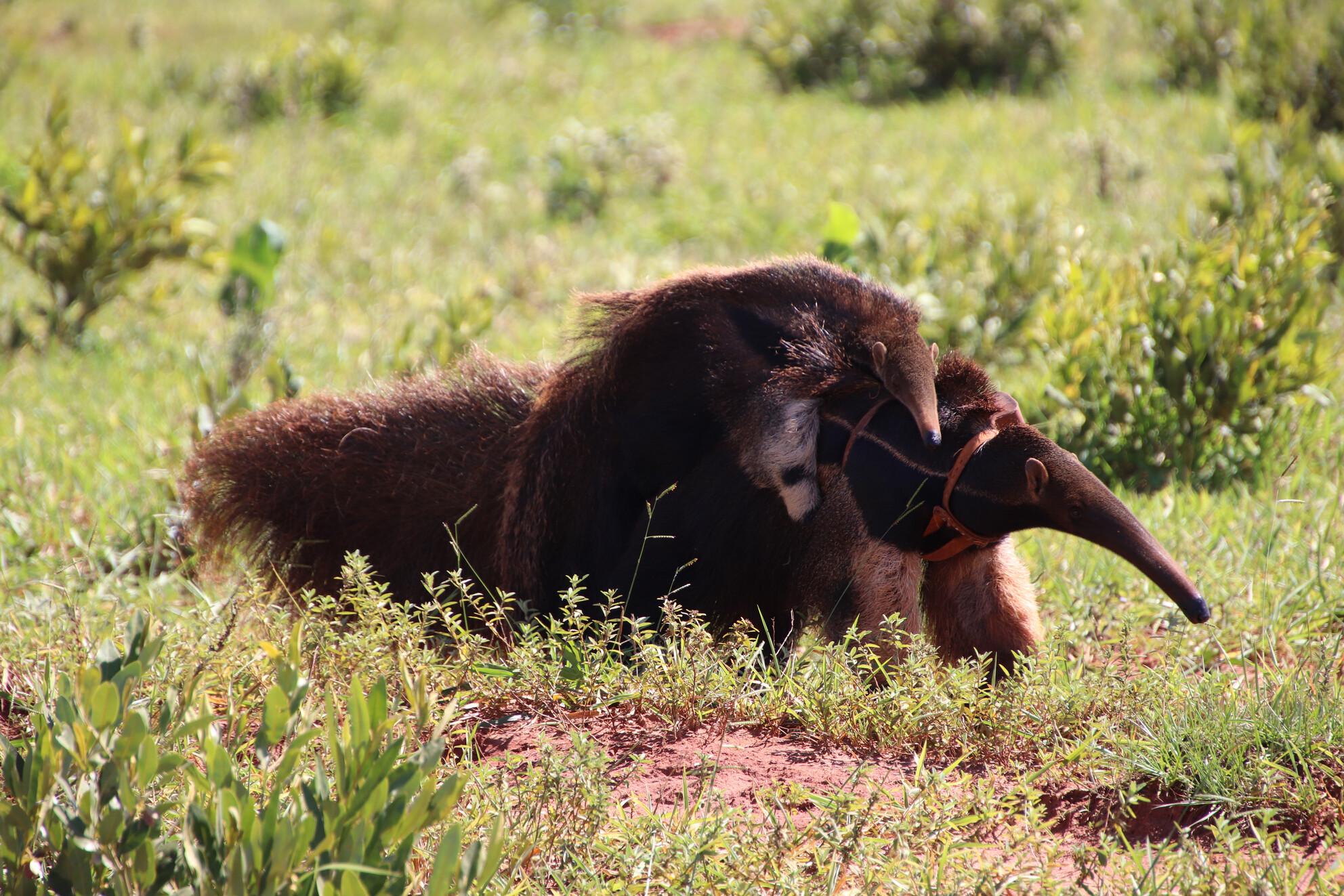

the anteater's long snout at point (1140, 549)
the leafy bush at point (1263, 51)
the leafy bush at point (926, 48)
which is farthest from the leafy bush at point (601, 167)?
the anteater's long snout at point (1140, 549)

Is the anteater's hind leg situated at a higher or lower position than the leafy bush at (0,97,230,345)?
lower

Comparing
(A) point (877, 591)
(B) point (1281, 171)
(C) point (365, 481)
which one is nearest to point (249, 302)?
(C) point (365, 481)

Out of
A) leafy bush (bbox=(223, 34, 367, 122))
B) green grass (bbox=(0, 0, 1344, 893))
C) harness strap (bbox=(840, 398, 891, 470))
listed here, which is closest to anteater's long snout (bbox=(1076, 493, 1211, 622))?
green grass (bbox=(0, 0, 1344, 893))

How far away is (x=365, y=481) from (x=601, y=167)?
6.60 meters

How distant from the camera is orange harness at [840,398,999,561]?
10.3ft

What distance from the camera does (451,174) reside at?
1019cm

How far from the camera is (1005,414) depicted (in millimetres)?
3320

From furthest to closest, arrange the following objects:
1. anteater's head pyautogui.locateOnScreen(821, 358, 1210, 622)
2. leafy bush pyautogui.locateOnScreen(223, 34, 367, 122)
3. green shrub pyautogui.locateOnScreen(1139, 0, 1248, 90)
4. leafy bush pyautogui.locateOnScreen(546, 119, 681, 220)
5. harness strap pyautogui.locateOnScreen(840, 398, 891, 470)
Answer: green shrub pyautogui.locateOnScreen(1139, 0, 1248, 90) → leafy bush pyautogui.locateOnScreen(223, 34, 367, 122) → leafy bush pyautogui.locateOnScreen(546, 119, 681, 220) → harness strap pyautogui.locateOnScreen(840, 398, 891, 470) → anteater's head pyautogui.locateOnScreen(821, 358, 1210, 622)

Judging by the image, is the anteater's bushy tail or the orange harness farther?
the anteater's bushy tail

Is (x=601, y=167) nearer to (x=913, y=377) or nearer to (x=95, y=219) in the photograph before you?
(x=95, y=219)

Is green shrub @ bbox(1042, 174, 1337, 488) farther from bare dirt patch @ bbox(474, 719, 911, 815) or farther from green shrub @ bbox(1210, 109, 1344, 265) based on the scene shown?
bare dirt patch @ bbox(474, 719, 911, 815)

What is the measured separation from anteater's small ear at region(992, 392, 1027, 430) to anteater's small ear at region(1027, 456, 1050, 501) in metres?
0.31

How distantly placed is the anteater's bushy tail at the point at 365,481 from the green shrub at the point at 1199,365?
2638mm

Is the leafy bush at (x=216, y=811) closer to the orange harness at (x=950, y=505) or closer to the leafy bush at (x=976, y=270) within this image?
the orange harness at (x=950, y=505)
